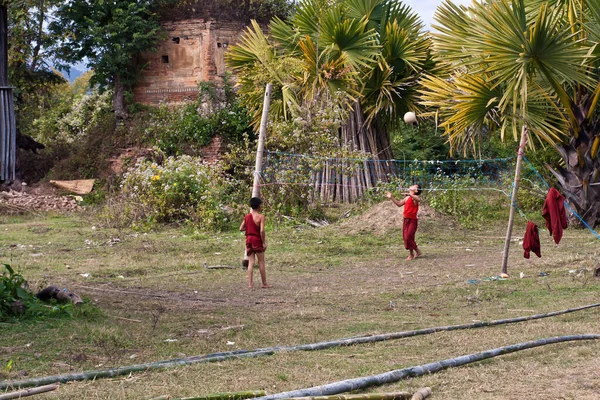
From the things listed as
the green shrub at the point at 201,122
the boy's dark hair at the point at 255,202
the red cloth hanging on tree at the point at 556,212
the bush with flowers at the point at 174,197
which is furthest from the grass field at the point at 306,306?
the green shrub at the point at 201,122

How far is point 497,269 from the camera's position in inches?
418

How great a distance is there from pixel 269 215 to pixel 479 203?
14.6ft

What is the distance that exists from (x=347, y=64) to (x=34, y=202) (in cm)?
809

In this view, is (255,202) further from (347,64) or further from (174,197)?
(347,64)

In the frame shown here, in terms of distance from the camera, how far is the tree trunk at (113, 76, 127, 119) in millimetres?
22547

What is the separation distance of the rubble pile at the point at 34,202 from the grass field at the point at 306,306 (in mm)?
3750

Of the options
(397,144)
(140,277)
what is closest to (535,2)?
(140,277)

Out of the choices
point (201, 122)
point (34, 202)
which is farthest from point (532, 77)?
point (34, 202)

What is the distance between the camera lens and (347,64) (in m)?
17.5

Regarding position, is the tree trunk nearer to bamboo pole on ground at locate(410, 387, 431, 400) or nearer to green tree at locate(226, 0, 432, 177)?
green tree at locate(226, 0, 432, 177)

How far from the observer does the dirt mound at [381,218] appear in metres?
14.4

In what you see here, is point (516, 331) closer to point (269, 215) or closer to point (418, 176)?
point (269, 215)

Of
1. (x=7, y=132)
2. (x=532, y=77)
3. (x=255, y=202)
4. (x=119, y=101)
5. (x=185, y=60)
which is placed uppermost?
(x=185, y=60)

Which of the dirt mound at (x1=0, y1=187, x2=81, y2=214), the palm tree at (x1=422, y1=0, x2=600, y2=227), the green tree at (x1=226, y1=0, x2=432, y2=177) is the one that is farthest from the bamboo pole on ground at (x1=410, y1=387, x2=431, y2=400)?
the dirt mound at (x1=0, y1=187, x2=81, y2=214)
